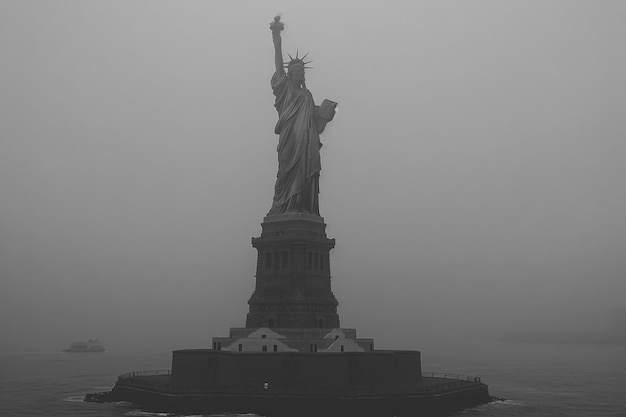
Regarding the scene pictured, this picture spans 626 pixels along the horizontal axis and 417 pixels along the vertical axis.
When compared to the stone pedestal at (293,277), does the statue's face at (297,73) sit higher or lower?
higher

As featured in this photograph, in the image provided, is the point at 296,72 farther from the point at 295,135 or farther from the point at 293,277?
the point at 293,277

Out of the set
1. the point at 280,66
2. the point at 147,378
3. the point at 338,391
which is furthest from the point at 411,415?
the point at 280,66

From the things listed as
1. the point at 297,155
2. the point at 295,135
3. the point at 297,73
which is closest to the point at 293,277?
the point at 297,155

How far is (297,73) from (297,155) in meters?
7.55

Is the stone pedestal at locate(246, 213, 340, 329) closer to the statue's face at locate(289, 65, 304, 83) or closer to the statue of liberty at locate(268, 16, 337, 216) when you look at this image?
the statue of liberty at locate(268, 16, 337, 216)

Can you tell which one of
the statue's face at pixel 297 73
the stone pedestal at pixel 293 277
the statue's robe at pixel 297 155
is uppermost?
the statue's face at pixel 297 73

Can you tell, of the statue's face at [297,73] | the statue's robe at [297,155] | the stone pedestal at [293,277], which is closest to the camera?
the stone pedestal at [293,277]

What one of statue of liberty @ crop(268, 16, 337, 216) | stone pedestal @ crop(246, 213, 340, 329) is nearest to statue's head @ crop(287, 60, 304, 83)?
statue of liberty @ crop(268, 16, 337, 216)

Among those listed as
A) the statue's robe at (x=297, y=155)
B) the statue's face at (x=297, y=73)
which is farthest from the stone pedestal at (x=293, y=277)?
the statue's face at (x=297, y=73)

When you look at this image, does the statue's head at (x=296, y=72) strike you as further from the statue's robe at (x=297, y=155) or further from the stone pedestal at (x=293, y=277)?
the stone pedestal at (x=293, y=277)

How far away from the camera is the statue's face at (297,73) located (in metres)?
61.8

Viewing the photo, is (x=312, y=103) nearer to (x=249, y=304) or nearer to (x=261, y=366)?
(x=249, y=304)

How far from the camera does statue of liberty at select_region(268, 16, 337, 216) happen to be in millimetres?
60188

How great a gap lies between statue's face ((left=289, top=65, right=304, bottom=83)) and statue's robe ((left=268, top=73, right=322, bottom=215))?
722mm
